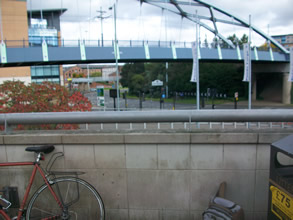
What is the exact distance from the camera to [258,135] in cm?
310

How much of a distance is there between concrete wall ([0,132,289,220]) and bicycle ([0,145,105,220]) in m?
0.16

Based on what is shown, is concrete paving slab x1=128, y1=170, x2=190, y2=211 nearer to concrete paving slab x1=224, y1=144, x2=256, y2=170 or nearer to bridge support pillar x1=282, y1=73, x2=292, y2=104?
concrete paving slab x1=224, y1=144, x2=256, y2=170

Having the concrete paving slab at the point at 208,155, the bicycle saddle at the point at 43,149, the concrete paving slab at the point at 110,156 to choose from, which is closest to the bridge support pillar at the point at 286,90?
the concrete paving slab at the point at 208,155

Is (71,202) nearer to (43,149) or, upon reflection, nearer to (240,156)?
(43,149)

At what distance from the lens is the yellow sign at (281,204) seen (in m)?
2.07

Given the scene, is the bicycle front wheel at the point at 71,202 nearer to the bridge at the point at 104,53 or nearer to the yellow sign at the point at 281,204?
the yellow sign at the point at 281,204

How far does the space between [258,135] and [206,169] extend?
2.43 feet

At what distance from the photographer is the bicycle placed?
2986 millimetres

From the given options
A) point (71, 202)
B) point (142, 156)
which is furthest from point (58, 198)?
point (142, 156)

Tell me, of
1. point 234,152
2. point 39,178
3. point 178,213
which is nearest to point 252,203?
point 234,152

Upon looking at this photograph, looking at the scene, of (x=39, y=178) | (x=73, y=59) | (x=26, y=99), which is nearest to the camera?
(x=39, y=178)

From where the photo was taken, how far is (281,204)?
7.14 feet

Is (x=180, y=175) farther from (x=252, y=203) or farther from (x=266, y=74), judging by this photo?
(x=266, y=74)

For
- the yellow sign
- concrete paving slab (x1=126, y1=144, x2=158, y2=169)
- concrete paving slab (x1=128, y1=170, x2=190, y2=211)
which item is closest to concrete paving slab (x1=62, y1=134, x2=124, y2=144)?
concrete paving slab (x1=126, y1=144, x2=158, y2=169)
